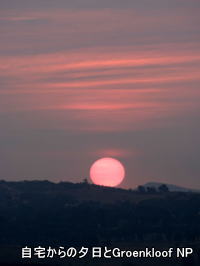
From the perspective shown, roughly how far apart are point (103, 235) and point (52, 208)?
25181mm

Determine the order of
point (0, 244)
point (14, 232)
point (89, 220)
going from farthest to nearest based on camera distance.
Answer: point (89, 220), point (14, 232), point (0, 244)

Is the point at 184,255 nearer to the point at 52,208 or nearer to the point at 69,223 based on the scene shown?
the point at 69,223

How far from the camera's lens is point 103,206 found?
18600 cm

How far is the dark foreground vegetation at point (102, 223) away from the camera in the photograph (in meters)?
147

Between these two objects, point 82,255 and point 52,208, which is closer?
point 82,255

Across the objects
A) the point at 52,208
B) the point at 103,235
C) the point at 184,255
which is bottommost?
the point at 184,255

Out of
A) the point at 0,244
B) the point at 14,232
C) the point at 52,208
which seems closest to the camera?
the point at 0,244

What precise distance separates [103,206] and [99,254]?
60.6 meters

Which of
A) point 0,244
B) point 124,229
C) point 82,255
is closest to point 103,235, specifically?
point 124,229

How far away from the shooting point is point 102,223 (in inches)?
6609

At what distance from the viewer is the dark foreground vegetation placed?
481 feet

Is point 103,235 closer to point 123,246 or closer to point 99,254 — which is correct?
point 123,246

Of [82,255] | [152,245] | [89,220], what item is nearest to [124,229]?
[89,220]

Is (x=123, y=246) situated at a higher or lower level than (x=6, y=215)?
lower
